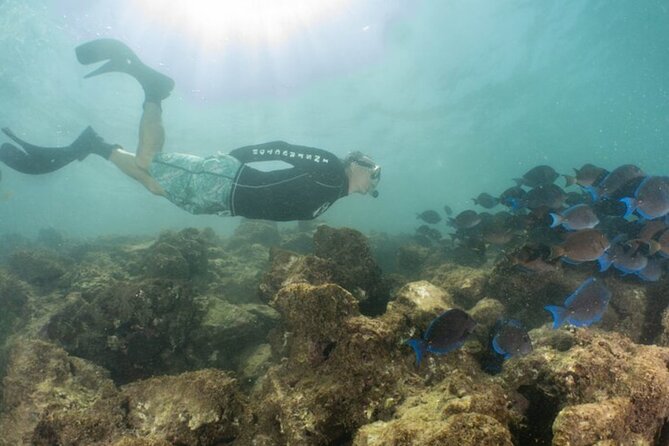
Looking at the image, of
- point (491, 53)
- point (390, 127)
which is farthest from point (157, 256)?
point (390, 127)

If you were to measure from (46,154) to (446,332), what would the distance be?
929 cm

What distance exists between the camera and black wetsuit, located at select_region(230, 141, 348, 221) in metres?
7.35

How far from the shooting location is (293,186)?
7.34 metres

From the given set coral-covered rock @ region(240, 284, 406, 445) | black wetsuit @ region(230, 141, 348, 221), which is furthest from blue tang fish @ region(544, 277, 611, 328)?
black wetsuit @ region(230, 141, 348, 221)

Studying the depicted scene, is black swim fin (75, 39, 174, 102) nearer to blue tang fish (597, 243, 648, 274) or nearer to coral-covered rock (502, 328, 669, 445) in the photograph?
coral-covered rock (502, 328, 669, 445)

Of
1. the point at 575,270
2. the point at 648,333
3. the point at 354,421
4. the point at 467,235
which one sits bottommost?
the point at 354,421

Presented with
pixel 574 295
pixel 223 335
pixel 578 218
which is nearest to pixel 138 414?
pixel 223 335

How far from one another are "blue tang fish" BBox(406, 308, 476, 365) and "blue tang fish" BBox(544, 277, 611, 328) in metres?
1.13

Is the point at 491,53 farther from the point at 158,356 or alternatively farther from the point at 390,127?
the point at 158,356

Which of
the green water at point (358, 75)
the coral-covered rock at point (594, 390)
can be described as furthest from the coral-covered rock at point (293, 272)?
the green water at point (358, 75)

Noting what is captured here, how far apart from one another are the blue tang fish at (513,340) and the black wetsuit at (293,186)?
438 centimetres

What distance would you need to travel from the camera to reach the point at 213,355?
5.69 metres

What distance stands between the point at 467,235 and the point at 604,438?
6.86m

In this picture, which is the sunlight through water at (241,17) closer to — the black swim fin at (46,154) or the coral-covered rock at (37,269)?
the black swim fin at (46,154)
